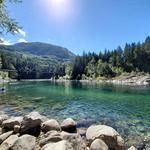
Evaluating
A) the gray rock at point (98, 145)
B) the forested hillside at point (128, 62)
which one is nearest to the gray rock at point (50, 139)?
the gray rock at point (98, 145)

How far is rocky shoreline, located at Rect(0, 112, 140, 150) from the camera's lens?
16.0 m

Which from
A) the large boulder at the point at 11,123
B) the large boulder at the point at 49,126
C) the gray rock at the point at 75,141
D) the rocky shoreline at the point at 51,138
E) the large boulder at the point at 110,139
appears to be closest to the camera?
the rocky shoreline at the point at 51,138

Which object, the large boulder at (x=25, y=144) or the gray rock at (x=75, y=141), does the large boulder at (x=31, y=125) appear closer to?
the large boulder at (x=25, y=144)

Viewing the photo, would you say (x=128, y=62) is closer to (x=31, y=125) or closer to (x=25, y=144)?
(x=31, y=125)

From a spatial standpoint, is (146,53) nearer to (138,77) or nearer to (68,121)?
(138,77)

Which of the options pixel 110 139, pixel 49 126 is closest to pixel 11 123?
pixel 49 126

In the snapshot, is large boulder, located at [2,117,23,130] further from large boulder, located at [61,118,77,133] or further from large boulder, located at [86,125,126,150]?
large boulder, located at [86,125,126,150]

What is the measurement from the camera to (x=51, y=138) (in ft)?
57.2

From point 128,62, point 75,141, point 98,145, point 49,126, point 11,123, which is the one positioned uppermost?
point 128,62

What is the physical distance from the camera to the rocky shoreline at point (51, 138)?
52.3 feet

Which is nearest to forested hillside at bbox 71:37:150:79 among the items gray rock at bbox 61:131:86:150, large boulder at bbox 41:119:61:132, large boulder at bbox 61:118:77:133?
large boulder at bbox 61:118:77:133

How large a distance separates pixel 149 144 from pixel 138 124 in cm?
785

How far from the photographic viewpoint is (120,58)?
19225 centimetres

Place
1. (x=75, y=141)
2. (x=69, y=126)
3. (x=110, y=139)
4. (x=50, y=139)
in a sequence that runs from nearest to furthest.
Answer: (x=75, y=141)
(x=50, y=139)
(x=110, y=139)
(x=69, y=126)
